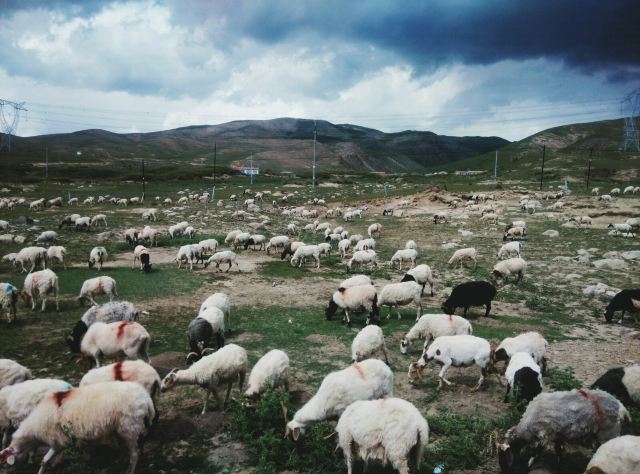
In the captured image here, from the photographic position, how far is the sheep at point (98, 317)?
36.4 feet

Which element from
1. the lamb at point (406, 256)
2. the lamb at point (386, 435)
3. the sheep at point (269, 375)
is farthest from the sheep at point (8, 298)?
the lamb at point (406, 256)

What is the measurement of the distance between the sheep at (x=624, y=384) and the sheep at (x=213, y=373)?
7.87 metres

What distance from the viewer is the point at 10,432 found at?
24.0ft

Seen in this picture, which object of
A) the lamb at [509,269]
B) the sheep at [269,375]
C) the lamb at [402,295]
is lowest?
the sheep at [269,375]

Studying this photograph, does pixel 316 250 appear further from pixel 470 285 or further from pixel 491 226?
pixel 491 226

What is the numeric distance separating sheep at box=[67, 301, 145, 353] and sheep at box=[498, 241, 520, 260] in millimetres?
20485

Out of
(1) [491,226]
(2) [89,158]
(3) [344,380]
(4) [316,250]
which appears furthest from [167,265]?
(2) [89,158]

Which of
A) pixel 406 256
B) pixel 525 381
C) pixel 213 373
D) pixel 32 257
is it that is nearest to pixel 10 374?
pixel 213 373

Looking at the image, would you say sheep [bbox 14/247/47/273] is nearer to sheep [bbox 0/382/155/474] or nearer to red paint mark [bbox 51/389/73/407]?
red paint mark [bbox 51/389/73/407]

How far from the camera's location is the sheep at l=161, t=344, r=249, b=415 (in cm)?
866

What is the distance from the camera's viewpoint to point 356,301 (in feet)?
47.9

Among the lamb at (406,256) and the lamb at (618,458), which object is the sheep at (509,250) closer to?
the lamb at (406,256)

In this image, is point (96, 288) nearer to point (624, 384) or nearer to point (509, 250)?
point (624, 384)

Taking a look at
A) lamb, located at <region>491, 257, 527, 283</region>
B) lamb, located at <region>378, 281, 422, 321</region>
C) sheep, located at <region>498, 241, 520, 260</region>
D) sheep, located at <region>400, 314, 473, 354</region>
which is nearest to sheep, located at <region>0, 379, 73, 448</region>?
sheep, located at <region>400, 314, 473, 354</region>
